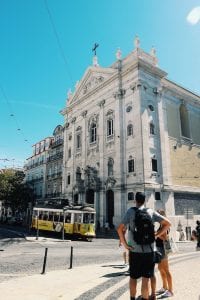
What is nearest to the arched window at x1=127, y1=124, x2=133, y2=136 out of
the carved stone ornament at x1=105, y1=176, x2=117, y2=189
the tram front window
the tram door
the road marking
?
the carved stone ornament at x1=105, y1=176, x2=117, y2=189

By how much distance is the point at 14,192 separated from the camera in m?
45.8

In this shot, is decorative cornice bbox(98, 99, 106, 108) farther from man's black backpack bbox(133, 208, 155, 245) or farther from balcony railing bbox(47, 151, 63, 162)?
man's black backpack bbox(133, 208, 155, 245)

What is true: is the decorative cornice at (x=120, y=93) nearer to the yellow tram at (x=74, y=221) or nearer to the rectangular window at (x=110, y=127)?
the rectangular window at (x=110, y=127)

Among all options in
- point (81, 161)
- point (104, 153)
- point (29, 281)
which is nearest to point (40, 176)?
point (81, 161)

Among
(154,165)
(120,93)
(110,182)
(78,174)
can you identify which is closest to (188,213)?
(154,165)

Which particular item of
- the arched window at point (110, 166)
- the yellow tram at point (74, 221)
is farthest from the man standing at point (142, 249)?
the arched window at point (110, 166)

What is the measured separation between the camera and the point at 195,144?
116 ft

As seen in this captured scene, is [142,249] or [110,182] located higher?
[110,182]

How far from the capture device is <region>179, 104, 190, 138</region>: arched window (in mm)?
35281

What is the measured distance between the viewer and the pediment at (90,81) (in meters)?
35.8

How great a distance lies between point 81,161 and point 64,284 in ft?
101

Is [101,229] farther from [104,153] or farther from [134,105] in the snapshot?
[134,105]

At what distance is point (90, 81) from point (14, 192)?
73.2 feet

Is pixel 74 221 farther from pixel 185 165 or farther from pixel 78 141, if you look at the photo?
pixel 78 141
